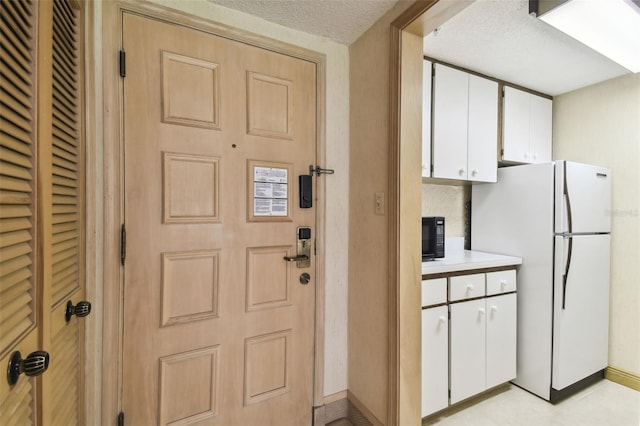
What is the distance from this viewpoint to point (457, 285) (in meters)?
1.83

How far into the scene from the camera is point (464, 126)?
7.06 ft

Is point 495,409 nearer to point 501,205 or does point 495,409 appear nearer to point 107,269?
point 501,205

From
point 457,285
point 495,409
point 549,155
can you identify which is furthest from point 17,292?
point 549,155

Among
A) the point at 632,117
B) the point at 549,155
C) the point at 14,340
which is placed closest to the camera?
the point at 14,340

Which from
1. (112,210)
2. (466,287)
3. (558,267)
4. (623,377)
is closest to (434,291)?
(466,287)

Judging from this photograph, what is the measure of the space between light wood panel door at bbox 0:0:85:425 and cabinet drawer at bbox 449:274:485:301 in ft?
6.01

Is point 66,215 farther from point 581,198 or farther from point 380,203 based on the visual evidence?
point 581,198

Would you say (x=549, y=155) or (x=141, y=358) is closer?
(x=141, y=358)

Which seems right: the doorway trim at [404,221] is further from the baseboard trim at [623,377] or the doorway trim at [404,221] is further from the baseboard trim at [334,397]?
the baseboard trim at [623,377]

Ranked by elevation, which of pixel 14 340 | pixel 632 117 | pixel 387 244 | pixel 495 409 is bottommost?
pixel 495 409

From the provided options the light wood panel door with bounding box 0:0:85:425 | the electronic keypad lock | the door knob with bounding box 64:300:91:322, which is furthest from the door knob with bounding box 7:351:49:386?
the electronic keypad lock

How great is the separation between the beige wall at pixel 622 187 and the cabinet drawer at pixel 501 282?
39.0 inches

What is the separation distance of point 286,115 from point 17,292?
130 centimetres

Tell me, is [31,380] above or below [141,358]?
above
